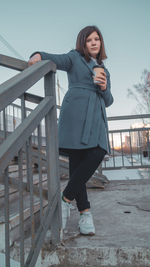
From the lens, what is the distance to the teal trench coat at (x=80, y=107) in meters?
1.41

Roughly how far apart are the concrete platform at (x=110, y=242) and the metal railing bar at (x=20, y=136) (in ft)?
2.42

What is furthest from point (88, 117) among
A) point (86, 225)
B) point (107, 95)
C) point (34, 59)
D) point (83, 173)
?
point (86, 225)

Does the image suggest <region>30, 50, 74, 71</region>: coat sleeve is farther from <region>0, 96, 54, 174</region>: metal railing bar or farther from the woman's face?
<region>0, 96, 54, 174</region>: metal railing bar

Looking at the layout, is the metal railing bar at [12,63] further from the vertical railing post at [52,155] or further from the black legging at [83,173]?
the black legging at [83,173]

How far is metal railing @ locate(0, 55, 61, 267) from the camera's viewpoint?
778 millimetres

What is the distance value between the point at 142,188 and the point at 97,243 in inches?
75.3

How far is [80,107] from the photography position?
1445 millimetres

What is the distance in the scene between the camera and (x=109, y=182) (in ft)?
11.7

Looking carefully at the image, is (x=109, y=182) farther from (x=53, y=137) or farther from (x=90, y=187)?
(x=53, y=137)

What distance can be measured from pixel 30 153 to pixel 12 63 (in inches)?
17.4

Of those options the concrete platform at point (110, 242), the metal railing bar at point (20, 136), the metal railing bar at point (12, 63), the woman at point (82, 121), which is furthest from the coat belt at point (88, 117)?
the concrete platform at point (110, 242)

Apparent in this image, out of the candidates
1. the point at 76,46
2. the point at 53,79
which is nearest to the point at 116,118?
the point at 76,46

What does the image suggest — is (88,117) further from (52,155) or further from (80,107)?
(52,155)

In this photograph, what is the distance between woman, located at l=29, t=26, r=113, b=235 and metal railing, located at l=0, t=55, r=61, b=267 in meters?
0.14
